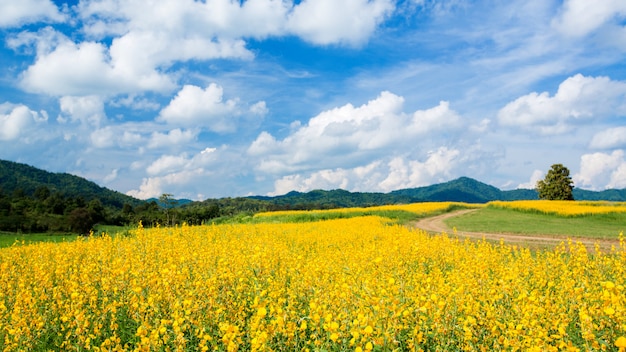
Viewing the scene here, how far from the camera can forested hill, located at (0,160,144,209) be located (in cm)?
8806

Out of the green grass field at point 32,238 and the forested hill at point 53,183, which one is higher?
the forested hill at point 53,183

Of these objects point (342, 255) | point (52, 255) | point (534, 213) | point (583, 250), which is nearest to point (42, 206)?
point (52, 255)

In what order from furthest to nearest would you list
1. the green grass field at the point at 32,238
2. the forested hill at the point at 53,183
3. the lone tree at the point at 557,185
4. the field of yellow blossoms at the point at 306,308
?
the forested hill at the point at 53,183 → the lone tree at the point at 557,185 → the green grass field at the point at 32,238 → the field of yellow blossoms at the point at 306,308

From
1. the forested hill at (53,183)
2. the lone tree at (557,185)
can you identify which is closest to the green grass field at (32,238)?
the forested hill at (53,183)

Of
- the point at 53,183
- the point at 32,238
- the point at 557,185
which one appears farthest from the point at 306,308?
the point at 53,183

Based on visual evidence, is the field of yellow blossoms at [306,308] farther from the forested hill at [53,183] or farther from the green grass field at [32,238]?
the forested hill at [53,183]

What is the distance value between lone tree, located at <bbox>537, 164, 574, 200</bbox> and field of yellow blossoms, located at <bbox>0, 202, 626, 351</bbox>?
68397mm

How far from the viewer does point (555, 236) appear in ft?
67.3

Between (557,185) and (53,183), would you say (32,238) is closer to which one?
(557,185)

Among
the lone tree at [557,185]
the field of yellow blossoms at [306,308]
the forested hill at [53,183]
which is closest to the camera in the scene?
the field of yellow blossoms at [306,308]

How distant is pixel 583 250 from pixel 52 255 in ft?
46.3

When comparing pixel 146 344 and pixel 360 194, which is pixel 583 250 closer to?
pixel 146 344

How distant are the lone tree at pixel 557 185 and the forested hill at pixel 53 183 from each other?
286 ft

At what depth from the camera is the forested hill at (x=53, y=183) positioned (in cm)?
8806
